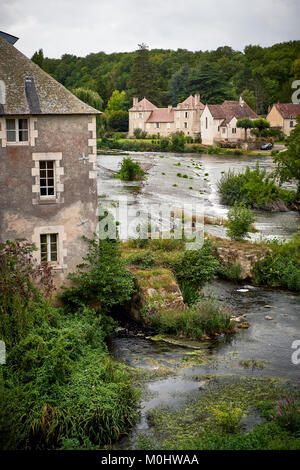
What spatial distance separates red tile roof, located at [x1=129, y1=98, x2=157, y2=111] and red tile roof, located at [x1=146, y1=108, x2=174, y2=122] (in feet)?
3.79

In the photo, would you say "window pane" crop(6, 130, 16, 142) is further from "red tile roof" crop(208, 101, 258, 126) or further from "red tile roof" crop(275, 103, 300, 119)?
"red tile roof" crop(275, 103, 300, 119)

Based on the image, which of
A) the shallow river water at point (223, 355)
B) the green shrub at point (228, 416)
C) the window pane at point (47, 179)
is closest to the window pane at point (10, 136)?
the window pane at point (47, 179)

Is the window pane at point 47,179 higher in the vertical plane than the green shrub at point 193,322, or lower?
higher

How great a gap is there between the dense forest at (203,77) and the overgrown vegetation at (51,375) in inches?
3046

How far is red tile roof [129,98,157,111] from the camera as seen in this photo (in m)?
92.0

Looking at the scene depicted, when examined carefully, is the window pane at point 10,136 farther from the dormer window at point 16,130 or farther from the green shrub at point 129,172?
the green shrub at point 129,172

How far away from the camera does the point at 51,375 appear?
1147cm

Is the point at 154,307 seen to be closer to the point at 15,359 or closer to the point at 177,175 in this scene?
the point at 15,359

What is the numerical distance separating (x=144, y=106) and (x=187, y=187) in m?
51.5

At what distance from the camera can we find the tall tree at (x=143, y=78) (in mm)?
99812

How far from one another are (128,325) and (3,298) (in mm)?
4808

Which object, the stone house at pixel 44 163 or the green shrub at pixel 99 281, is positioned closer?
the stone house at pixel 44 163

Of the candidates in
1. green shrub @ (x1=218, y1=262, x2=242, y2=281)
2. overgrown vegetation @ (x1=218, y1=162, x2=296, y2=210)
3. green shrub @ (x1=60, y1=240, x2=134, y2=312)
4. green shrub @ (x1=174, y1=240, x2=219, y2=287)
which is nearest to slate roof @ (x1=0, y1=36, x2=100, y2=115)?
green shrub @ (x1=60, y1=240, x2=134, y2=312)

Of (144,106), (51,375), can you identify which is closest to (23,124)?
(51,375)
